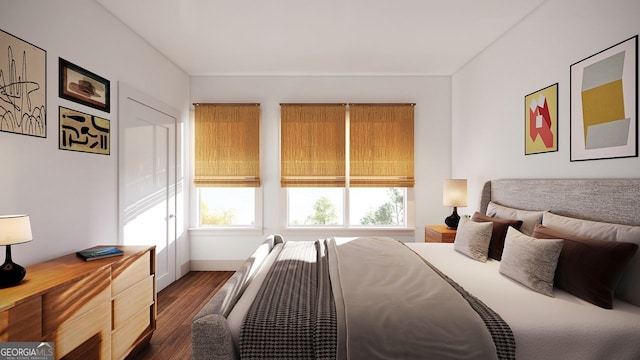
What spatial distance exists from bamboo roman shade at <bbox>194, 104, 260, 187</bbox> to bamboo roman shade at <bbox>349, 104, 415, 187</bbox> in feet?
4.39

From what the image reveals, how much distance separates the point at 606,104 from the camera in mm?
1856

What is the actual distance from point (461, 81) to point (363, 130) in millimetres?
1414

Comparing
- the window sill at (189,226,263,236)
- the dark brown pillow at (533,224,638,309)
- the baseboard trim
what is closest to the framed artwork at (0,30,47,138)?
the window sill at (189,226,263,236)

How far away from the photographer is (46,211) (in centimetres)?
192

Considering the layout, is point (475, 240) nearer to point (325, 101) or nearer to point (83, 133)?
point (325, 101)

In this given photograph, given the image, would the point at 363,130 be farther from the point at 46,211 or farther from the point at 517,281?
the point at 46,211

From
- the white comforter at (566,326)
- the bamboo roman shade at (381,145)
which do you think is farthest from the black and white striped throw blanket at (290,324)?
the bamboo roman shade at (381,145)

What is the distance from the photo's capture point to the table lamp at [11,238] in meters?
1.41

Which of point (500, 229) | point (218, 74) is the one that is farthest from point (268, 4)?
point (500, 229)

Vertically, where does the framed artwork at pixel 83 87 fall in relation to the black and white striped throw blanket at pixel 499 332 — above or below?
above

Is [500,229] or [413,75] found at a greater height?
[413,75]

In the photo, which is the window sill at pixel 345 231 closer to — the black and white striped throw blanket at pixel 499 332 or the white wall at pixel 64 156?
the white wall at pixel 64 156

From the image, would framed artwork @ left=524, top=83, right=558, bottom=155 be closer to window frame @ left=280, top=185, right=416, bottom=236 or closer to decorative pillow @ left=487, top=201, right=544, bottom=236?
decorative pillow @ left=487, top=201, right=544, bottom=236

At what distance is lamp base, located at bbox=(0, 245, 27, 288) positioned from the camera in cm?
142
